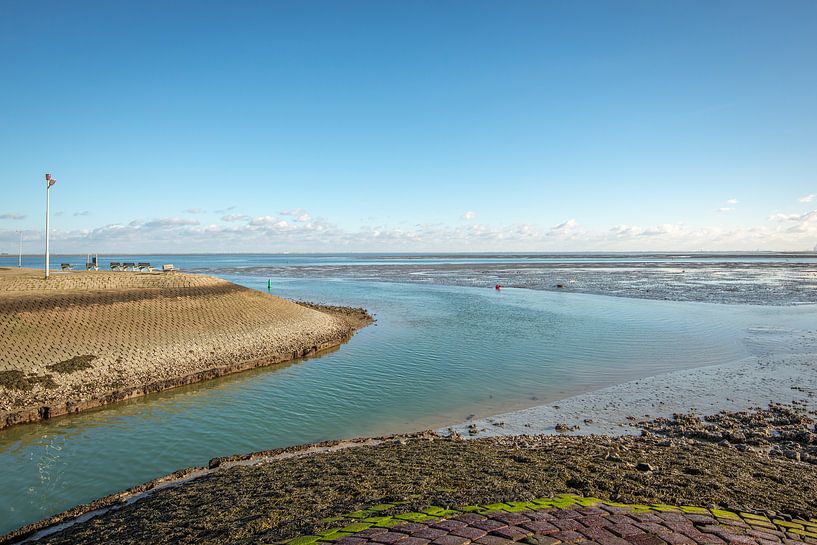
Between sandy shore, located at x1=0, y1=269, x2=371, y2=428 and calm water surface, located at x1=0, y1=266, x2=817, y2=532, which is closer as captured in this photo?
calm water surface, located at x1=0, y1=266, x2=817, y2=532

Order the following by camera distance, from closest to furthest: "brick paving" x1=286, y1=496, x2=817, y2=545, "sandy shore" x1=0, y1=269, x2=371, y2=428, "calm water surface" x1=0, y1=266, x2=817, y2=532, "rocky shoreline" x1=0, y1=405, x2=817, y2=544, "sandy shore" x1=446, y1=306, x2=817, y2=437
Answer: "brick paving" x1=286, y1=496, x2=817, y2=545 → "rocky shoreline" x1=0, y1=405, x2=817, y2=544 → "calm water surface" x1=0, y1=266, x2=817, y2=532 → "sandy shore" x1=446, y1=306, x2=817, y2=437 → "sandy shore" x1=0, y1=269, x2=371, y2=428

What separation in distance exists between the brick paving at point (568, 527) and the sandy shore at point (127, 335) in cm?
1561

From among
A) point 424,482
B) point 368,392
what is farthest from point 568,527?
point 368,392

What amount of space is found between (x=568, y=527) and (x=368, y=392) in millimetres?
13836

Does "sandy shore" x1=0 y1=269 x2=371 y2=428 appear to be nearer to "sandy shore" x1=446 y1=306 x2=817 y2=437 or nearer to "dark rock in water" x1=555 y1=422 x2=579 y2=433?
"sandy shore" x1=446 y1=306 x2=817 y2=437

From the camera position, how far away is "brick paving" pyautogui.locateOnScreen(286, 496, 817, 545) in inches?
241

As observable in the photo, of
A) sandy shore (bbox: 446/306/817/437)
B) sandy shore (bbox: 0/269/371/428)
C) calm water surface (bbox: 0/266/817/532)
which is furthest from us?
sandy shore (bbox: 0/269/371/428)

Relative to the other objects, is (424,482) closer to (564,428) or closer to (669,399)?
(564,428)

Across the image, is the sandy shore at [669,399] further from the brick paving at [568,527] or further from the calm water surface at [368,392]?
the brick paving at [568,527]

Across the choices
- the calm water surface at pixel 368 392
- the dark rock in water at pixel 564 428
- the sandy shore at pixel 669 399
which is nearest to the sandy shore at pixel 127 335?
the calm water surface at pixel 368 392

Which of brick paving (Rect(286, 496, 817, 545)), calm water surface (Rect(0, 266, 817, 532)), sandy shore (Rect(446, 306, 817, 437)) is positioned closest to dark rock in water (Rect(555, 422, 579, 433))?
sandy shore (Rect(446, 306, 817, 437))

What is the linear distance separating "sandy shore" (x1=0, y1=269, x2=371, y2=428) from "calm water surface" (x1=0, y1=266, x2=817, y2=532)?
3.75ft

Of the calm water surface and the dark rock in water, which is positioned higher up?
the dark rock in water

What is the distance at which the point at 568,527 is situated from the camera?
21.1 ft
